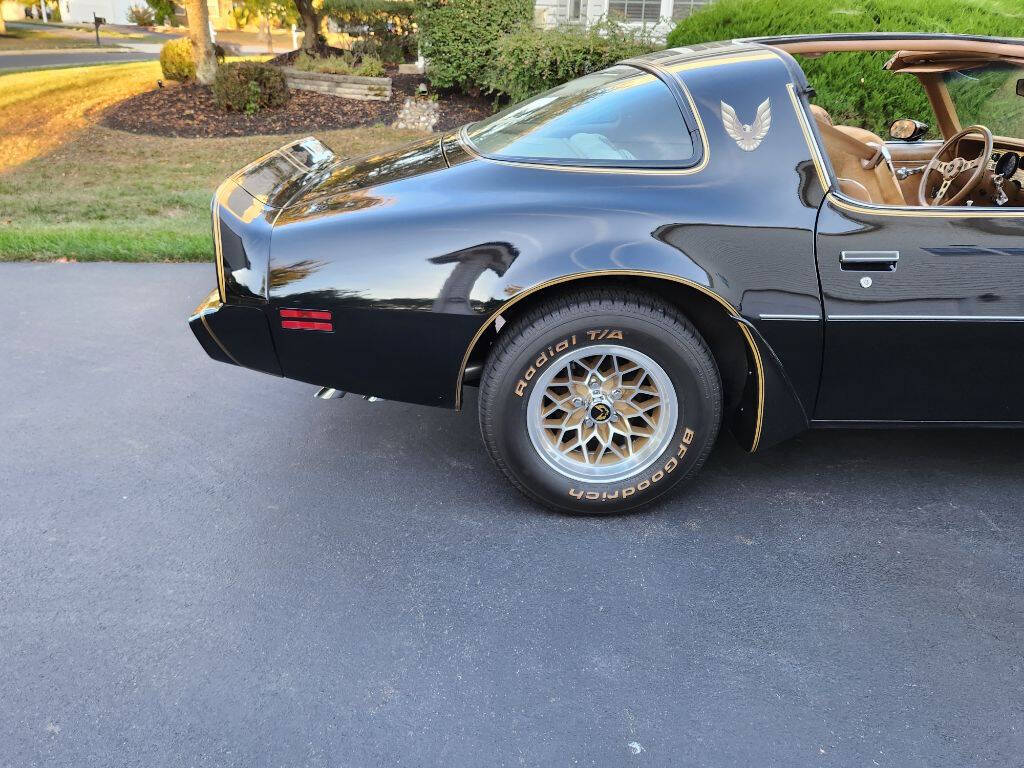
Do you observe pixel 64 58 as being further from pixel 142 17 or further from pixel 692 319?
pixel 692 319

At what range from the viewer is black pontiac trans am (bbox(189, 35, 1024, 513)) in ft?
9.06

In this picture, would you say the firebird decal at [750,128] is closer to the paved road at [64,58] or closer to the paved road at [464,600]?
the paved road at [464,600]

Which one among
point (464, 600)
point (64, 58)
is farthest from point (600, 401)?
point (64, 58)

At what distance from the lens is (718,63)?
2957 mm

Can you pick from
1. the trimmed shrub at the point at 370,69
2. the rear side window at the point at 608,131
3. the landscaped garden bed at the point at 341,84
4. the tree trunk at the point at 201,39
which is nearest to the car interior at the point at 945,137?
the rear side window at the point at 608,131

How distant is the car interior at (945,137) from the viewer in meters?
3.31

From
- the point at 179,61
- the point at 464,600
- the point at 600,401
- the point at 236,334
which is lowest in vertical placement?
the point at 464,600

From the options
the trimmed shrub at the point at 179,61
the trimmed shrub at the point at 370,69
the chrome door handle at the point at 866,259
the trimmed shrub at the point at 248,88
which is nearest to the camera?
the chrome door handle at the point at 866,259

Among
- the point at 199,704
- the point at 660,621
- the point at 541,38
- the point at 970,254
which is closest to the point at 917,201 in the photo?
the point at 970,254

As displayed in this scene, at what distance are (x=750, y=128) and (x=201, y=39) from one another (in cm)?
1109

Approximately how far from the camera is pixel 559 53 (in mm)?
9766

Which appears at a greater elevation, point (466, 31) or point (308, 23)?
point (308, 23)

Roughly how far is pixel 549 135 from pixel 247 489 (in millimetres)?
1680

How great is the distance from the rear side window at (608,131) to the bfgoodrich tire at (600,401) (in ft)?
1.57
